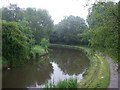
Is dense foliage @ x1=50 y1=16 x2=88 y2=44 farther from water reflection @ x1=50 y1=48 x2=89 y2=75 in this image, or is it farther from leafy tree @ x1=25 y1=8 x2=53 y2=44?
water reflection @ x1=50 y1=48 x2=89 y2=75

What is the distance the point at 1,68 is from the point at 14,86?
11.8 ft

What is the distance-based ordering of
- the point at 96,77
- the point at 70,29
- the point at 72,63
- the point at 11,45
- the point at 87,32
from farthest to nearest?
the point at 70,29 → the point at 72,63 → the point at 11,45 → the point at 96,77 → the point at 87,32

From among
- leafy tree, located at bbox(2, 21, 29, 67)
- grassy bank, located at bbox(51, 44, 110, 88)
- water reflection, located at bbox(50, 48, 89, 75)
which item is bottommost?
water reflection, located at bbox(50, 48, 89, 75)

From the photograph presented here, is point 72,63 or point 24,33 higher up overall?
point 24,33

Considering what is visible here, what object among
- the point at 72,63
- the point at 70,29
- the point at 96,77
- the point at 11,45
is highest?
the point at 70,29

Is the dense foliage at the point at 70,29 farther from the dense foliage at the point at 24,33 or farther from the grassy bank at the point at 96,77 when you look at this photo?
the grassy bank at the point at 96,77

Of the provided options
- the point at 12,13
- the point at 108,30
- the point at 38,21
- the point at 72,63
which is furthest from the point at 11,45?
the point at 38,21

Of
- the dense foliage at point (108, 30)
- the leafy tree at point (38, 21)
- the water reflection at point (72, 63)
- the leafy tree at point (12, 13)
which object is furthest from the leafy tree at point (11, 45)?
the leafy tree at point (38, 21)

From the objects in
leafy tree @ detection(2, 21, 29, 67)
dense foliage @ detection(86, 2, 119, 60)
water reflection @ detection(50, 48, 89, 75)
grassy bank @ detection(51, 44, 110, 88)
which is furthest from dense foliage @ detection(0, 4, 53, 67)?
dense foliage @ detection(86, 2, 119, 60)

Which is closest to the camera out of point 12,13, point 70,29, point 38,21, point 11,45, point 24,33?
point 11,45

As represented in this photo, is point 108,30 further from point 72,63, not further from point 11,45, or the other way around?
point 72,63

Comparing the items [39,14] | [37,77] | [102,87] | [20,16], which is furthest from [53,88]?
[39,14]

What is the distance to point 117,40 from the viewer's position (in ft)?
15.2

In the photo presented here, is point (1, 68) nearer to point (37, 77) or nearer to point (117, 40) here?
point (37, 77)
